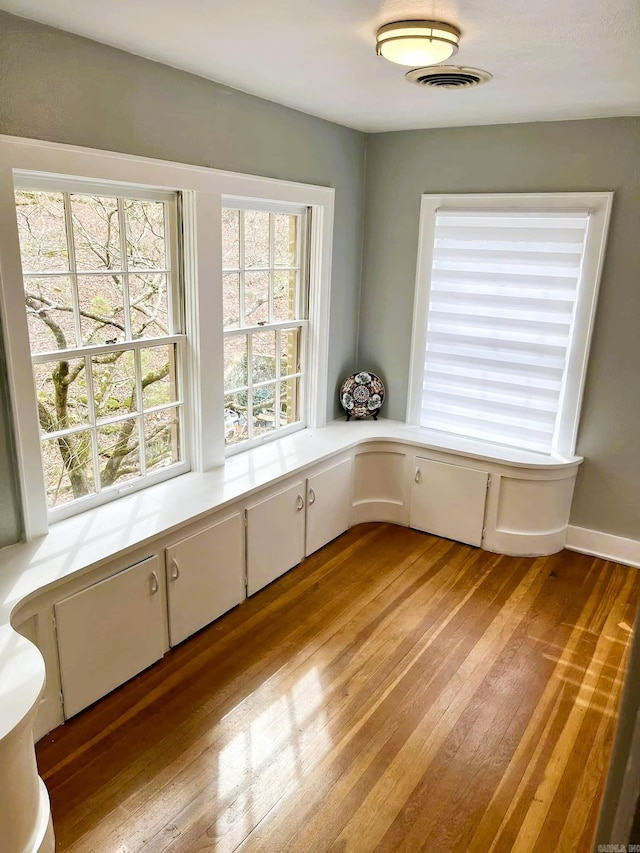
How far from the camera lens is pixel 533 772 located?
2.34 m

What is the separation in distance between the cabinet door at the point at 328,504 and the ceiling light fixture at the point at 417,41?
2.25 metres

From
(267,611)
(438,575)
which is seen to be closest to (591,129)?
(438,575)

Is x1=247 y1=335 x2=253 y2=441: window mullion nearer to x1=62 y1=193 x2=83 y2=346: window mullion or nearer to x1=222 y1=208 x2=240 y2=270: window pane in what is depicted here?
x1=222 y1=208 x2=240 y2=270: window pane

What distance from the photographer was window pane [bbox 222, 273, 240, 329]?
339 centimetres

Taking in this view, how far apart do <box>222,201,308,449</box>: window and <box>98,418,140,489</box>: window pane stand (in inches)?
26.6

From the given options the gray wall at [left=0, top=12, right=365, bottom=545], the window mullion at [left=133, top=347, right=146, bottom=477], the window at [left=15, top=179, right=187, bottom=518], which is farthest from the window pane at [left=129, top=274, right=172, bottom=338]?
the gray wall at [left=0, top=12, right=365, bottom=545]

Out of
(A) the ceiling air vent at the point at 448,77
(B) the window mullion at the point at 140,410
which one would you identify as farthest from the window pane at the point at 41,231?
(A) the ceiling air vent at the point at 448,77

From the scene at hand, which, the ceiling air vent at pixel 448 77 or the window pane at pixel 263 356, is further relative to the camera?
the window pane at pixel 263 356

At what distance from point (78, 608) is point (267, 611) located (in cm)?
112

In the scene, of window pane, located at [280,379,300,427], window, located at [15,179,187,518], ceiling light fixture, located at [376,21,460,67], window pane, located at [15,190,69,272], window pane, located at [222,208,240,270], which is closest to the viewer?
ceiling light fixture, located at [376,21,460,67]

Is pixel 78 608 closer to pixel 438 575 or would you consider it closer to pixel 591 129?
pixel 438 575

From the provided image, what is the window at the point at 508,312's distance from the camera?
3631 millimetres

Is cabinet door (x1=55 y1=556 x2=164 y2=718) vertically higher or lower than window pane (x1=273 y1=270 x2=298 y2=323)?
lower

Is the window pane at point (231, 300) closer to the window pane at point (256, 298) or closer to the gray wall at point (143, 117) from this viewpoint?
the window pane at point (256, 298)
